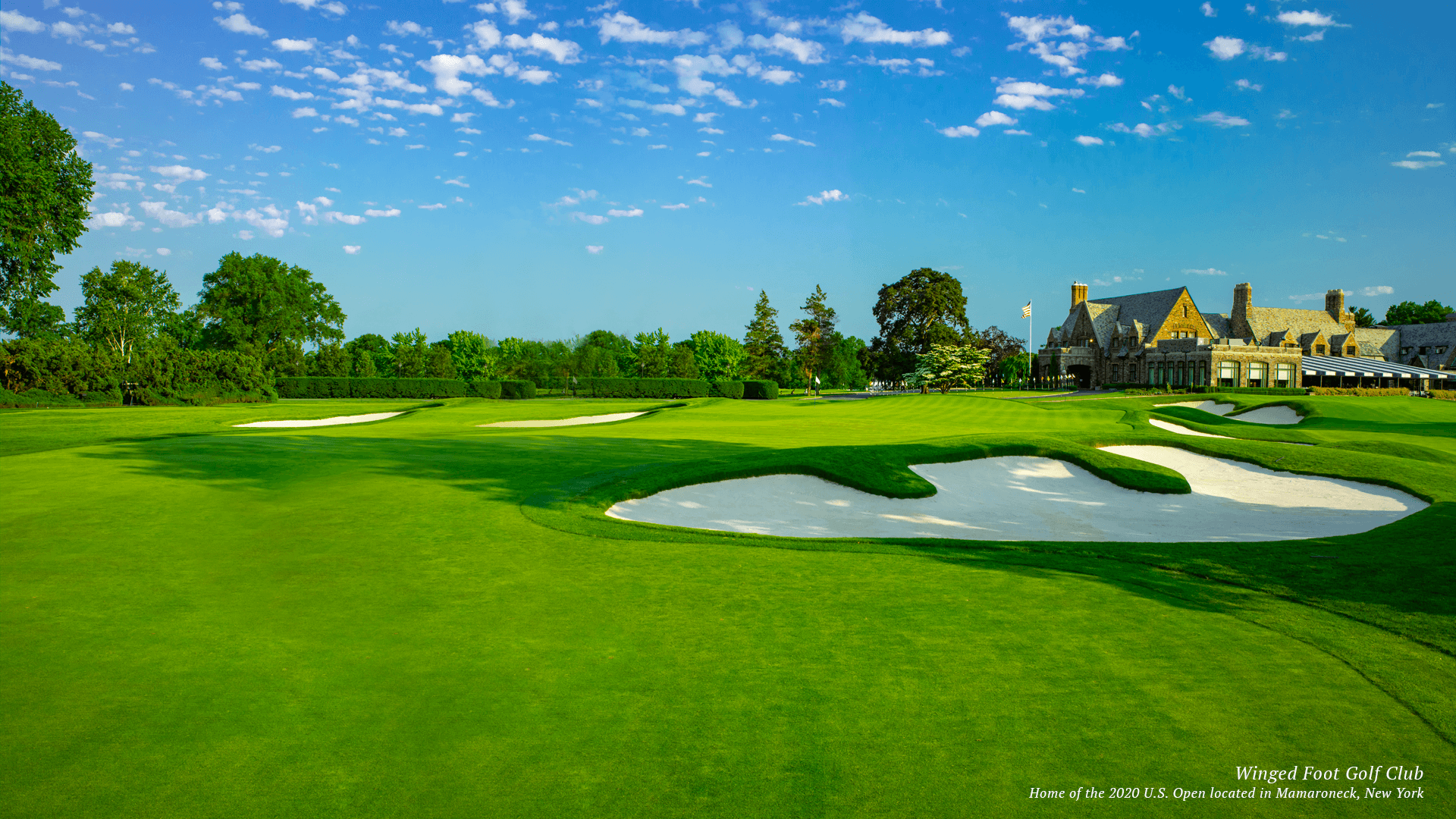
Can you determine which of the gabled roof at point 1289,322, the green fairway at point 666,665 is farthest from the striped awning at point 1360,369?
the green fairway at point 666,665

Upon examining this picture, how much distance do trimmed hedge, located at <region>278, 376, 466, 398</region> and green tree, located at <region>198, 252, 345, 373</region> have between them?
11.1 metres

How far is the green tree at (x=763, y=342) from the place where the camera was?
7456cm

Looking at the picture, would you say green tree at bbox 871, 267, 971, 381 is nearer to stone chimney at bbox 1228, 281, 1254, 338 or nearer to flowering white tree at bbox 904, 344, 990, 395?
flowering white tree at bbox 904, 344, 990, 395

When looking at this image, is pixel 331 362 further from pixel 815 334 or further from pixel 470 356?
pixel 815 334

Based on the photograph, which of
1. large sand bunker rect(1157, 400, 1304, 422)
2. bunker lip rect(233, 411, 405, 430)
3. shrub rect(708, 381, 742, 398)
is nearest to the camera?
bunker lip rect(233, 411, 405, 430)

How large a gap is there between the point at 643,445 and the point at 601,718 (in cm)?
1595

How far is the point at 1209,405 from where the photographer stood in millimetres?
44438

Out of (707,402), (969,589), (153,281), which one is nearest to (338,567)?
(969,589)

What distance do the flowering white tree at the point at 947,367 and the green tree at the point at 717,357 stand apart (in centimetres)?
1905

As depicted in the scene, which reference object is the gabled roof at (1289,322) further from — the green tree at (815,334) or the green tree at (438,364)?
the green tree at (438,364)

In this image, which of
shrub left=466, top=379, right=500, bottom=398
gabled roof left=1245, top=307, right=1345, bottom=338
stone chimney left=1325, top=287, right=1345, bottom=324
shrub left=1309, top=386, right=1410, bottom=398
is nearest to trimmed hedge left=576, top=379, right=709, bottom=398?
shrub left=466, top=379, right=500, bottom=398

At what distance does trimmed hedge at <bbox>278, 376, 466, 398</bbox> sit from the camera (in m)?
59.8

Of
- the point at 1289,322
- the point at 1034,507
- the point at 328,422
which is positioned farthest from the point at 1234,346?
the point at 328,422

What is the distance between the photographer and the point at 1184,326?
7506cm
